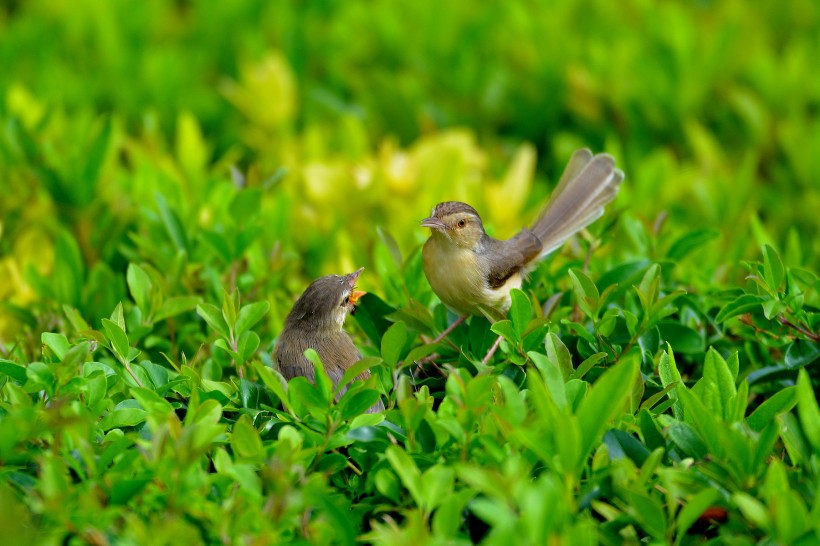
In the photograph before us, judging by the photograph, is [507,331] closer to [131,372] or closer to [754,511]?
[754,511]

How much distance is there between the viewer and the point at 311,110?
7.42m

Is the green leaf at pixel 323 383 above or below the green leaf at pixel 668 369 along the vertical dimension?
above

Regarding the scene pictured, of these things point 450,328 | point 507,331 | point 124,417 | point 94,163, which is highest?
point 94,163

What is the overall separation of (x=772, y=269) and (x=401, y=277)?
4.81 ft

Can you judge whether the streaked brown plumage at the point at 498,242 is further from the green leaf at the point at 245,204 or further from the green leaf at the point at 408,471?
the green leaf at the point at 408,471

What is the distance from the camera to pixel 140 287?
12.1 ft

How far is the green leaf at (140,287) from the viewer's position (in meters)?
3.66

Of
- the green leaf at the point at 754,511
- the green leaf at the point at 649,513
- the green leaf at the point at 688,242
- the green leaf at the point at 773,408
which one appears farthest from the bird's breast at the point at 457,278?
the green leaf at the point at 754,511

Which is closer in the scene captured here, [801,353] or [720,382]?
[720,382]

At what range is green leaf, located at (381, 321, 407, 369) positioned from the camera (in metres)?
3.13

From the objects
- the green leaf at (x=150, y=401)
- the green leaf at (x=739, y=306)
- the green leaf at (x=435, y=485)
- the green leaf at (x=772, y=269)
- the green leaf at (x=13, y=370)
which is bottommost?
the green leaf at (x=435, y=485)

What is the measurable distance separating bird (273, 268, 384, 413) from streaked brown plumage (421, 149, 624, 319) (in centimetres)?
40

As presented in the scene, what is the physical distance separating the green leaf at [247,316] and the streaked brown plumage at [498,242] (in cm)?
80

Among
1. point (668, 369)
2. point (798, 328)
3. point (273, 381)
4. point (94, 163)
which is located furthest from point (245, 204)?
point (798, 328)
